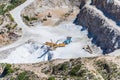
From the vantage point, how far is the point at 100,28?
134625 millimetres

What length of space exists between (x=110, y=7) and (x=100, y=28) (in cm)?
815

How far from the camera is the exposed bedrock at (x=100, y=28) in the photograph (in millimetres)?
127062

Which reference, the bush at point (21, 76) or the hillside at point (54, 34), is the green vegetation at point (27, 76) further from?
the hillside at point (54, 34)

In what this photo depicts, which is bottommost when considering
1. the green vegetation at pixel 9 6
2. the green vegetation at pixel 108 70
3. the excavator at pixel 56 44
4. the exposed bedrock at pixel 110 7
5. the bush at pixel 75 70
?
the excavator at pixel 56 44

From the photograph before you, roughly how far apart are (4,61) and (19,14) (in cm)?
2512

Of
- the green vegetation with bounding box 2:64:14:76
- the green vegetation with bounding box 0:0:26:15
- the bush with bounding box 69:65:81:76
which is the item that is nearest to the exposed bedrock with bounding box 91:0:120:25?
the green vegetation with bounding box 0:0:26:15

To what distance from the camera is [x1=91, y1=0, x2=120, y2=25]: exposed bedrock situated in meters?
135

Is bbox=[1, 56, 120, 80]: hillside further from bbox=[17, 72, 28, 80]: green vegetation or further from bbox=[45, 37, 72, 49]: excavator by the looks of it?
bbox=[45, 37, 72, 49]: excavator

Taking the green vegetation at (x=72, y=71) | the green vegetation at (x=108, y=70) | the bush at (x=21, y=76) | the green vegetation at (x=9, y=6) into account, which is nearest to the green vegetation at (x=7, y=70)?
the bush at (x=21, y=76)

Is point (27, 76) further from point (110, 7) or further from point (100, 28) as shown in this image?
point (110, 7)

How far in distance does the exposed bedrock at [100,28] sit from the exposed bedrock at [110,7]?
1476mm

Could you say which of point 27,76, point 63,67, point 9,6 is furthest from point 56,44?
point 27,76

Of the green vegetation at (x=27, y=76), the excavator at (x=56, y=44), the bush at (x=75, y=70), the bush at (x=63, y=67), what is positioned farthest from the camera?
the excavator at (x=56, y=44)

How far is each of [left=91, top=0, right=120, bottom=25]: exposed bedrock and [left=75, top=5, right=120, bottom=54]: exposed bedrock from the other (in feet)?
4.84
